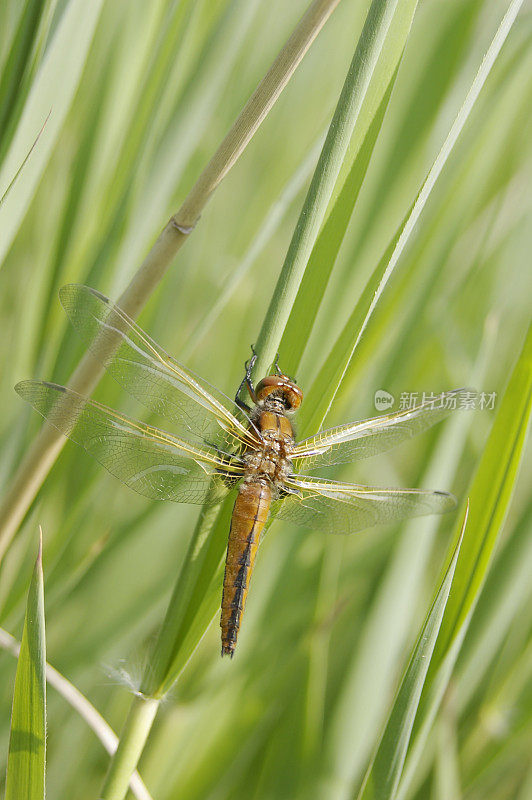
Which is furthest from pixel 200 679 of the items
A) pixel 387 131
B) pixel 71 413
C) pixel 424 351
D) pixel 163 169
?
pixel 387 131

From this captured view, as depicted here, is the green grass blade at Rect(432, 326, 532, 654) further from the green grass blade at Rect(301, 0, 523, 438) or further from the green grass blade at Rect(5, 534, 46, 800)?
the green grass blade at Rect(5, 534, 46, 800)

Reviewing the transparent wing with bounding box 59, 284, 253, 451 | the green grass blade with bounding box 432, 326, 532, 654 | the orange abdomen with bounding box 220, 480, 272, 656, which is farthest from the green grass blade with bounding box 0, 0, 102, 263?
the green grass blade with bounding box 432, 326, 532, 654

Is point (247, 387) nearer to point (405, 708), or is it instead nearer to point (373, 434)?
point (373, 434)

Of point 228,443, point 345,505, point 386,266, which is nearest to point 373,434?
point 345,505

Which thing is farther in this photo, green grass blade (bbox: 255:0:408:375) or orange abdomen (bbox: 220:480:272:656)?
orange abdomen (bbox: 220:480:272:656)

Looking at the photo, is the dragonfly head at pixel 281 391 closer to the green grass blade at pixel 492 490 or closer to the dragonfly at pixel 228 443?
the dragonfly at pixel 228 443

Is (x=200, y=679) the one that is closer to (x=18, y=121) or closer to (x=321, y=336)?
Result: (x=321, y=336)
